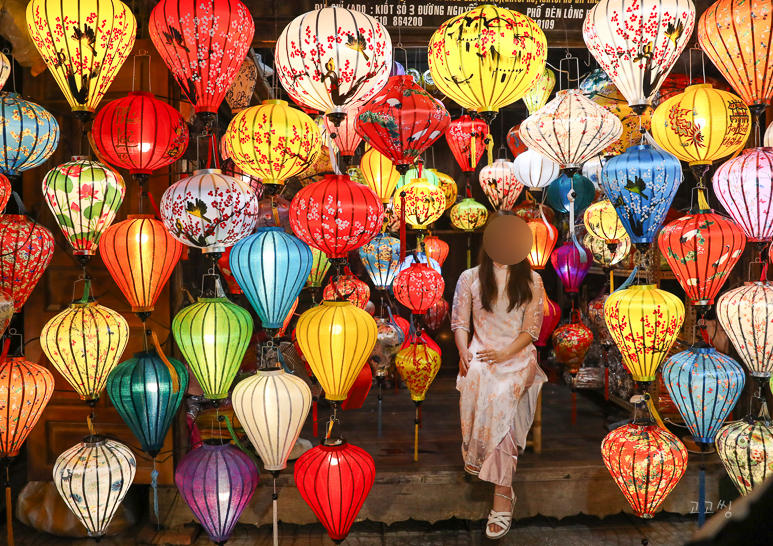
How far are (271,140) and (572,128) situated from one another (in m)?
1.14

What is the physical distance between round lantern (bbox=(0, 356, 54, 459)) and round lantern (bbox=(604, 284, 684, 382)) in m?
2.36

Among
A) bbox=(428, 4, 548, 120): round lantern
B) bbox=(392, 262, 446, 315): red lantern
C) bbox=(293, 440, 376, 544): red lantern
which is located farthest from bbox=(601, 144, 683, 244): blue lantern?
bbox=(293, 440, 376, 544): red lantern

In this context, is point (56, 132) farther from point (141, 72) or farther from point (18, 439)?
point (18, 439)

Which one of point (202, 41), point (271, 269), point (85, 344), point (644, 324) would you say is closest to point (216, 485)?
point (85, 344)

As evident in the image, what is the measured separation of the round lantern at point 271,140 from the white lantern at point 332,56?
0.16m

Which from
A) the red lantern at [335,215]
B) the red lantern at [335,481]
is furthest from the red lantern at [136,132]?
the red lantern at [335,481]

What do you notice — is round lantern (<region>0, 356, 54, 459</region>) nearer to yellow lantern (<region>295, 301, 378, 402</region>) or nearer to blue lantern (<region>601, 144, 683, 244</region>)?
yellow lantern (<region>295, 301, 378, 402</region>)

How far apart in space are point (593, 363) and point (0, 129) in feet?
14.4

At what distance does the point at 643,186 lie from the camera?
2086mm

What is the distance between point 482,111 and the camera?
2012mm

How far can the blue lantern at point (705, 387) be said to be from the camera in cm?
219

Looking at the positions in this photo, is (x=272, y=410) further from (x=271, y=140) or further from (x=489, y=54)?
(x=489, y=54)

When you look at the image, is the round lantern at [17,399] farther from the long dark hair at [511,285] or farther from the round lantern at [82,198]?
the long dark hair at [511,285]

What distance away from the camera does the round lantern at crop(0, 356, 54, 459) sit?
2102 millimetres
